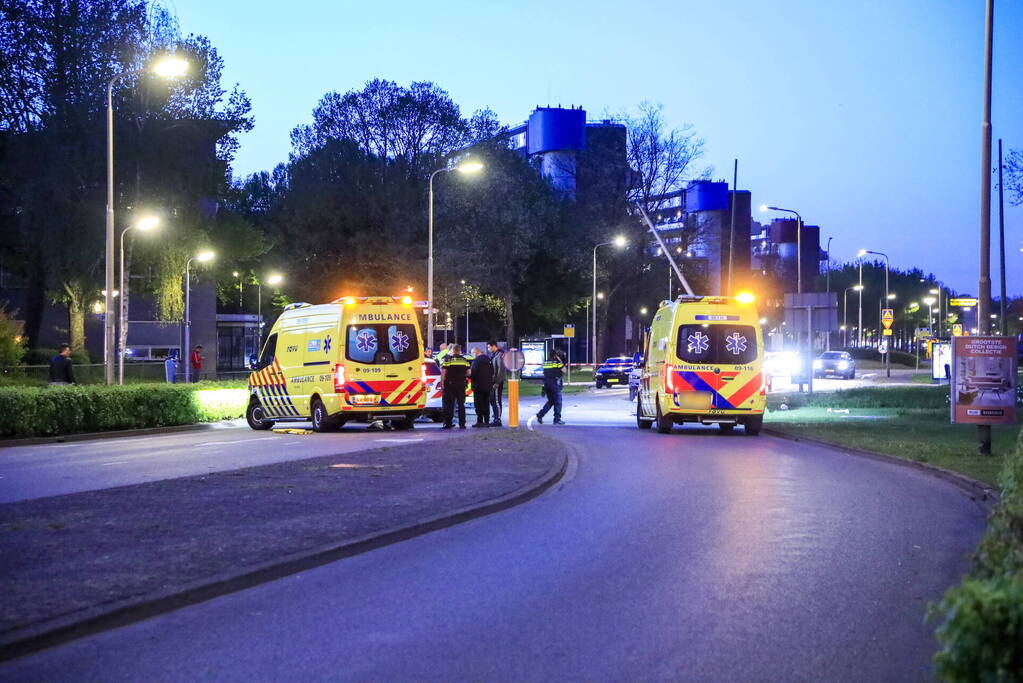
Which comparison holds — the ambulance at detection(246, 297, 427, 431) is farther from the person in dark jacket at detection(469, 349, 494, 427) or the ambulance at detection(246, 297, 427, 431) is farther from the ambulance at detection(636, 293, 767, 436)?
the ambulance at detection(636, 293, 767, 436)

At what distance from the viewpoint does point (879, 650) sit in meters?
6.49

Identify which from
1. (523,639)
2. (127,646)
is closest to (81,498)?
(127,646)

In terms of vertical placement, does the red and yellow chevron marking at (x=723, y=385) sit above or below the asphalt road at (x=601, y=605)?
above

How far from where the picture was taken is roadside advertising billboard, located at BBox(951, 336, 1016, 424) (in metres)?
17.7

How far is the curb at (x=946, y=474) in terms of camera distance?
13195 mm

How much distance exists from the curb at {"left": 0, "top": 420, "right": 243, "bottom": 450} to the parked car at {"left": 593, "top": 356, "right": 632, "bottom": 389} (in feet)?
103

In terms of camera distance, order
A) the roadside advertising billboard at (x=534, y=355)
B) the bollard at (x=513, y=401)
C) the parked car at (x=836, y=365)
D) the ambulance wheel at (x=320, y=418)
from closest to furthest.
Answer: the bollard at (x=513, y=401) → the ambulance wheel at (x=320, y=418) → the roadside advertising billboard at (x=534, y=355) → the parked car at (x=836, y=365)

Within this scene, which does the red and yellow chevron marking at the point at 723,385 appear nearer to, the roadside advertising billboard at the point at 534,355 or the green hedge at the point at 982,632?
the green hedge at the point at 982,632

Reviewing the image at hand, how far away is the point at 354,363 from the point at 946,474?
509 inches

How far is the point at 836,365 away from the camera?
67250 mm

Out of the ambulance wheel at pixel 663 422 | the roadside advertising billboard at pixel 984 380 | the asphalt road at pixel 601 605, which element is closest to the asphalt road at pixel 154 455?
the ambulance wheel at pixel 663 422

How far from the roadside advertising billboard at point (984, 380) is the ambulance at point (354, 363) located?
38.1 feet

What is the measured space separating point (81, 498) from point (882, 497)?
8372 mm

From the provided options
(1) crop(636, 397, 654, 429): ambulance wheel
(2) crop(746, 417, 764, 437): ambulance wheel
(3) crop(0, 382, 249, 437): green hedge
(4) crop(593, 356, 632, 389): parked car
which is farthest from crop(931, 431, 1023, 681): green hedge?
(4) crop(593, 356, 632, 389): parked car
